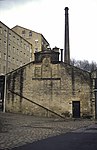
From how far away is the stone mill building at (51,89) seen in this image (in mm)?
28478

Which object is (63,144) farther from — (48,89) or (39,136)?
(48,89)

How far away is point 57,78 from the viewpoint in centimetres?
2973

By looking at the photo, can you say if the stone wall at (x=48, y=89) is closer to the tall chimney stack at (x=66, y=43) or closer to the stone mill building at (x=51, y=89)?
the stone mill building at (x=51, y=89)

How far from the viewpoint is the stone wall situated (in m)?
28.7

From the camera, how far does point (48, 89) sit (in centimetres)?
2966

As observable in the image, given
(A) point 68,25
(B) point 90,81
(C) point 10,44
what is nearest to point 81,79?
(B) point 90,81

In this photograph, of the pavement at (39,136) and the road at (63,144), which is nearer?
the road at (63,144)

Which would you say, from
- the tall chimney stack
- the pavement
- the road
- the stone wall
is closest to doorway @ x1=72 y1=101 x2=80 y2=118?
the stone wall

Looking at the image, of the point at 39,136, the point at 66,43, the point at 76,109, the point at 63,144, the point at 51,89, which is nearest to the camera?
the point at 63,144

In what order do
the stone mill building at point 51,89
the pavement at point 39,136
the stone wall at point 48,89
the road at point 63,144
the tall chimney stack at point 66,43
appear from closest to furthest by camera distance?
1. the road at point 63,144
2. the pavement at point 39,136
3. the stone mill building at point 51,89
4. the stone wall at point 48,89
5. the tall chimney stack at point 66,43

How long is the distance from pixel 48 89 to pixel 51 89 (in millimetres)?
333

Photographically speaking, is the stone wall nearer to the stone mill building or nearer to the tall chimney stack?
the stone mill building

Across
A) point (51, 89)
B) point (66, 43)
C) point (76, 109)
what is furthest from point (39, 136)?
point (66, 43)

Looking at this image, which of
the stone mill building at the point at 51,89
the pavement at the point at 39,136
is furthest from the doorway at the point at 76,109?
the pavement at the point at 39,136
